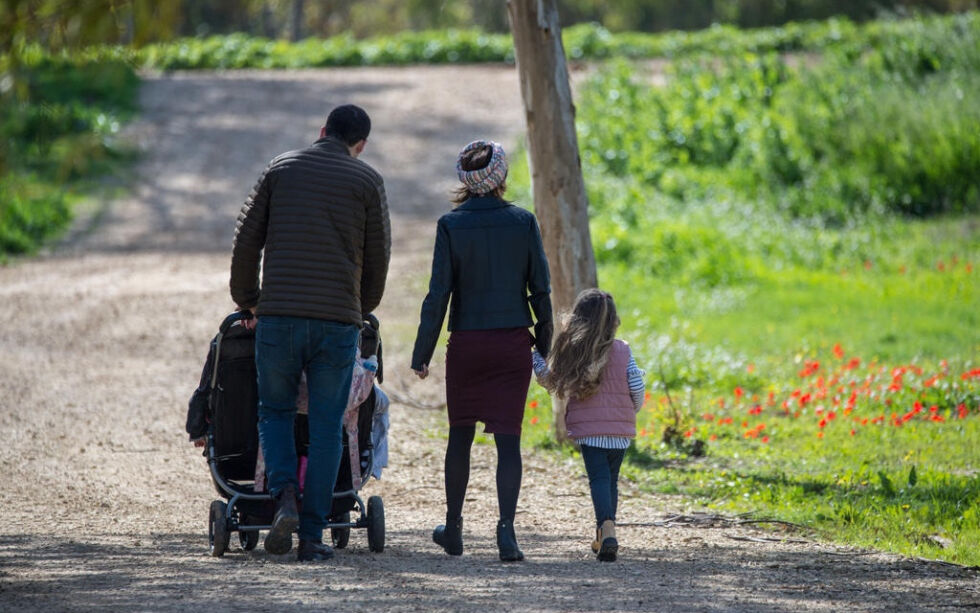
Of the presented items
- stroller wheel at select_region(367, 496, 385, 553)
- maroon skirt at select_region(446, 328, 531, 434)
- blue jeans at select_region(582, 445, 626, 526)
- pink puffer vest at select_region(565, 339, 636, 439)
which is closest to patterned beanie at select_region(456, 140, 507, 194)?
maroon skirt at select_region(446, 328, 531, 434)

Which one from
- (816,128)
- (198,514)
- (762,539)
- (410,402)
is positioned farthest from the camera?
(816,128)

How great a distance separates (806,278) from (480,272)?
37.0 feet

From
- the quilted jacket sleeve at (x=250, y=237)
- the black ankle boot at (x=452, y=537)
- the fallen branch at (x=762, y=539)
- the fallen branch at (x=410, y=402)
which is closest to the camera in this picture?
the quilted jacket sleeve at (x=250, y=237)

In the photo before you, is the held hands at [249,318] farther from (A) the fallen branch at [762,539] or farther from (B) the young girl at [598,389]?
(A) the fallen branch at [762,539]

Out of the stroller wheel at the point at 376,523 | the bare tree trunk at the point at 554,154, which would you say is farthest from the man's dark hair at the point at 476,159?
the bare tree trunk at the point at 554,154

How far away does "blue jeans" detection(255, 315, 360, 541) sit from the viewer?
19.7 feet

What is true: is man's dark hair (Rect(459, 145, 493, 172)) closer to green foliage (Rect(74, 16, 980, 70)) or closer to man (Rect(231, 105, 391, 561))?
man (Rect(231, 105, 391, 561))

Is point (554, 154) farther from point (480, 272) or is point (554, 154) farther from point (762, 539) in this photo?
point (762, 539)

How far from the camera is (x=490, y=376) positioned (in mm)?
6203

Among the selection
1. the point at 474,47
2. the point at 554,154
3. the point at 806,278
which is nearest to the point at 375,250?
the point at 554,154

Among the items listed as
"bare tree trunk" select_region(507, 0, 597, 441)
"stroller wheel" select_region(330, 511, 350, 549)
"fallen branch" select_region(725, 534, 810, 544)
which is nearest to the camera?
"stroller wheel" select_region(330, 511, 350, 549)

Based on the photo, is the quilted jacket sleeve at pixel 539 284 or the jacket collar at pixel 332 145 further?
the quilted jacket sleeve at pixel 539 284

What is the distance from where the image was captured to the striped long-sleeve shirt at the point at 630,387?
6.40 meters

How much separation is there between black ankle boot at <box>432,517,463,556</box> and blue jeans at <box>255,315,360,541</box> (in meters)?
0.62
